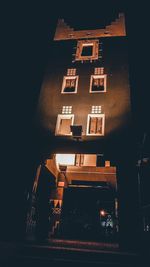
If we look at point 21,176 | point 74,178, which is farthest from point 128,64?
point 21,176

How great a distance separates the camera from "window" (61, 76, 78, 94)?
15156 millimetres

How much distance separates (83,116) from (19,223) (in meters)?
7.43

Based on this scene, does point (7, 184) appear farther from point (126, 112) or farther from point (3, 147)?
point (126, 112)

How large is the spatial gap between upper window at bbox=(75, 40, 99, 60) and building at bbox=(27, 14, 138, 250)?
83 mm

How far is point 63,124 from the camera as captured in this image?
13836 mm

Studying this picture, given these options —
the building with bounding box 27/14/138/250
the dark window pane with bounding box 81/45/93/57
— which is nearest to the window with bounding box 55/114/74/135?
the building with bounding box 27/14/138/250

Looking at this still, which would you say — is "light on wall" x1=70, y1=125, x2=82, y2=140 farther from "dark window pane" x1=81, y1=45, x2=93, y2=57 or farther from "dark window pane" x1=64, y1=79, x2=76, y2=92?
"dark window pane" x1=81, y1=45, x2=93, y2=57

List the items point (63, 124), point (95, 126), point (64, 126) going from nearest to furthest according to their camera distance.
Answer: point (95, 126) < point (64, 126) < point (63, 124)

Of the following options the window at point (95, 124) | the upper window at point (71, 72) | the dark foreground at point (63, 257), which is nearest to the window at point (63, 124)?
the window at point (95, 124)

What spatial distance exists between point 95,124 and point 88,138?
4.06 ft

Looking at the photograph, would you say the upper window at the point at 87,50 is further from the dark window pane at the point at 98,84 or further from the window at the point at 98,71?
the dark window pane at the point at 98,84

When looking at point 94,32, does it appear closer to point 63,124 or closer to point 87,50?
point 87,50

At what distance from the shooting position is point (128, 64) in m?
15.2

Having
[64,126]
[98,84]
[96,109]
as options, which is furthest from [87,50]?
[64,126]
